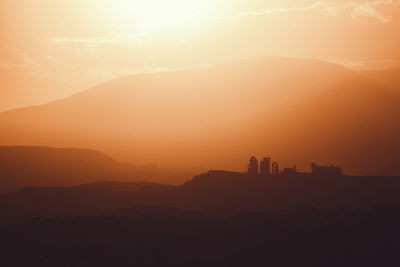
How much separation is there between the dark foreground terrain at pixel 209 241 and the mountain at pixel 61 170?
79.7 metres

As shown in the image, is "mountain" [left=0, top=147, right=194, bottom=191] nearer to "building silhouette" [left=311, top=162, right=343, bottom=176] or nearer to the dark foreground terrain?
"building silhouette" [left=311, top=162, right=343, bottom=176]

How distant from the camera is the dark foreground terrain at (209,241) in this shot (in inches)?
1430

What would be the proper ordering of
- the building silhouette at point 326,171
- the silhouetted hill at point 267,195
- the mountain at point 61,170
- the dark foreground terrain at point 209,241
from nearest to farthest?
the dark foreground terrain at point 209,241
the silhouetted hill at point 267,195
the building silhouette at point 326,171
the mountain at point 61,170

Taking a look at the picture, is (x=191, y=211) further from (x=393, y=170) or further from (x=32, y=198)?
(x=393, y=170)

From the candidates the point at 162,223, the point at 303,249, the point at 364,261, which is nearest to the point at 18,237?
the point at 162,223

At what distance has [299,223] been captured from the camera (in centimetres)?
4416

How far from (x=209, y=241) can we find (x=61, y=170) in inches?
3908

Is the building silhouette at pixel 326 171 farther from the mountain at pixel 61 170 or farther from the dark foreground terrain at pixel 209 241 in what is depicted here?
the mountain at pixel 61 170

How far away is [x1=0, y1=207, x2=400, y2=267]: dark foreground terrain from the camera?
3631 centimetres

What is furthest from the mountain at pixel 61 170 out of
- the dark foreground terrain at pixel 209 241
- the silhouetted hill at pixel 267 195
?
the dark foreground terrain at pixel 209 241

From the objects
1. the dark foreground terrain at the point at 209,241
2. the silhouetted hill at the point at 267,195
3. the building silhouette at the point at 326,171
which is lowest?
the dark foreground terrain at the point at 209,241

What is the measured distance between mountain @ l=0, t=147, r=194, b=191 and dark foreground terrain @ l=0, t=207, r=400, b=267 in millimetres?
79653

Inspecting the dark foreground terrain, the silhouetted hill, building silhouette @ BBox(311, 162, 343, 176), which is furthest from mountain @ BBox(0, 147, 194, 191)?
the dark foreground terrain

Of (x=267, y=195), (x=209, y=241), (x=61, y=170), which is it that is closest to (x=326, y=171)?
(x=267, y=195)
